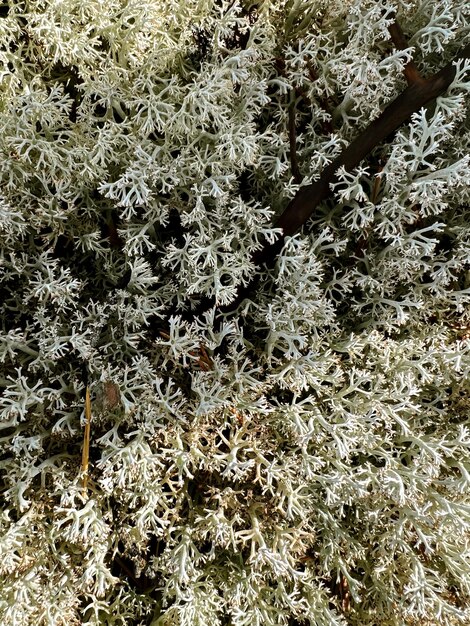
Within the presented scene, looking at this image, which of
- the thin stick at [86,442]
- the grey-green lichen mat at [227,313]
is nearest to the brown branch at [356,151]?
the grey-green lichen mat at [227,313]

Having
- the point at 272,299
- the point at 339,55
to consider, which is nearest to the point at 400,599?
the point at 272,299

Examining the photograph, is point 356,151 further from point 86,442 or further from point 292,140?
point 86,442

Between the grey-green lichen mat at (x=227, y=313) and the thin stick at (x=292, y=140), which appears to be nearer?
the grey-green lichen mat at (x=227, y=313)

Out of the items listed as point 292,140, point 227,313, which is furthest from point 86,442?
point 292,140

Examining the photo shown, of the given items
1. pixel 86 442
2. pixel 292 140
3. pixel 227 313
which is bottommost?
pixel 86 442

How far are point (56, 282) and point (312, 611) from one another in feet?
3.46

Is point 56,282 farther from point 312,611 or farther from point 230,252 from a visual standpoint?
point 312,611

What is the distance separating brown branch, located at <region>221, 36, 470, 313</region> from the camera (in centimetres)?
140

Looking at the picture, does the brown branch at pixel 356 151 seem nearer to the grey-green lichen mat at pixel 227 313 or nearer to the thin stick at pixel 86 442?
the grey-green lichen mat at pixel 227 313

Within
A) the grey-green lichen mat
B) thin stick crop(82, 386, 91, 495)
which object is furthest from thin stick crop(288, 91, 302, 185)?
thin stick crop(82, 386, 91, 495)

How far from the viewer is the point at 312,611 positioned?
4.89 feet

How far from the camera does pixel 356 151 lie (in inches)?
56.9

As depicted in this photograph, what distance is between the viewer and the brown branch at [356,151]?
140 centimetres

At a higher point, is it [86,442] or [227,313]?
[227,313]
